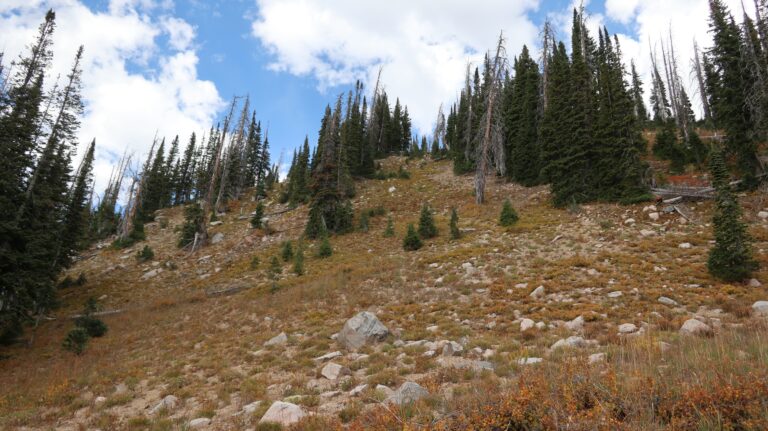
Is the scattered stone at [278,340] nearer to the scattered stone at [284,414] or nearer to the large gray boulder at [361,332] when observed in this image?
the large gray boulder at [361,332]

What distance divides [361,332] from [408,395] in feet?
13.9

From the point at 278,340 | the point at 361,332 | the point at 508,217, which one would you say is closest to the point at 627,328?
the point at 361,332

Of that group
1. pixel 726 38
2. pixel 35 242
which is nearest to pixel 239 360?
pixel 35 242

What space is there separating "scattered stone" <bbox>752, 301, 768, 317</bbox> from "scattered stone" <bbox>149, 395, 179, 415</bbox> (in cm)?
1274

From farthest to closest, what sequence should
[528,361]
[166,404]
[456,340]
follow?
[456,340] → [166,404] → [528,361]

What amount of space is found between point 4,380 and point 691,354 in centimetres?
1862

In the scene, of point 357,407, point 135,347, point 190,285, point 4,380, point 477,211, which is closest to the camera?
point 357,407

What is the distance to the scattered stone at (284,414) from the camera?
18.1 feet

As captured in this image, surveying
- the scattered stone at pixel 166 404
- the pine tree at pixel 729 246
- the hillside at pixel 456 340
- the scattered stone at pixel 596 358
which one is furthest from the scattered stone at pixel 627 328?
the scattered stone at pixel 166 404

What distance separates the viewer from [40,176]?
1894cm

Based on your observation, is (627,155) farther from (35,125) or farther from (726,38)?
(35,125)

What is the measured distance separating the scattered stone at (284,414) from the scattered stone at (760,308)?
9858 millimetres

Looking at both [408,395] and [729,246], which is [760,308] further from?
[408,395]

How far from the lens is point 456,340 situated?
29.1 feet
